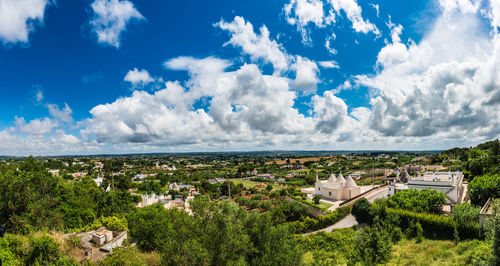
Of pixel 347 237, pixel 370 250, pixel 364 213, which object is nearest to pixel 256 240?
pixel 370 250

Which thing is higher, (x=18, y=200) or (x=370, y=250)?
(x=18, y=200)

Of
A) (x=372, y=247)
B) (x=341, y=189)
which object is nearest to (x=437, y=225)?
(x=372, y=247)

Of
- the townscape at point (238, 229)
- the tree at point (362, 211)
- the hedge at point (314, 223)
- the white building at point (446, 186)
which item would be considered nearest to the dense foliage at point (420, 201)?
the townscape at point (238, 229)

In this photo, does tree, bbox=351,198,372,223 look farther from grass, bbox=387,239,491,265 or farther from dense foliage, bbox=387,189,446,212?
grass, bbox=387,239,491,265

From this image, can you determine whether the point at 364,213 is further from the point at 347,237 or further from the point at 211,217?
the point at 211,217

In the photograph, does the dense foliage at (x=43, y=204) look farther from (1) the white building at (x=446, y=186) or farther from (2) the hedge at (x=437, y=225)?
(1) the white building at (x=446, y=186)

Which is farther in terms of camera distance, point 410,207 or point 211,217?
point 410,207

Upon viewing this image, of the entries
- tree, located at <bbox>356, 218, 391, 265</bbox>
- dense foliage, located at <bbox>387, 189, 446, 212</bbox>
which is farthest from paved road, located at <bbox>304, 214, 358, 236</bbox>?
tree, located at <bbox>356, 218, 391, 265</bbox>
